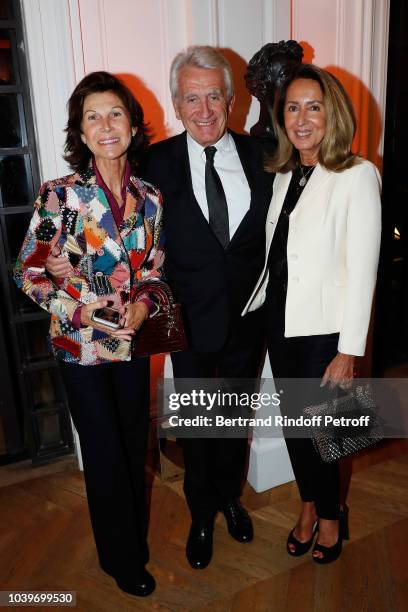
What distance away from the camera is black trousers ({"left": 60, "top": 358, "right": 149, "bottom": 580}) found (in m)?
1.88

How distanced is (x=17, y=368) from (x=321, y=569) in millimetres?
1820

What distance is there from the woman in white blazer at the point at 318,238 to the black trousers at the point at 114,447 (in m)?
0.57

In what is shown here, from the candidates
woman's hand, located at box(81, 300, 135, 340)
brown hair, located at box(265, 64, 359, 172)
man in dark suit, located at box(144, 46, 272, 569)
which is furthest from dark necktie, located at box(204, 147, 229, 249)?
woman's hand, located at box(81, 300, 135, 340)

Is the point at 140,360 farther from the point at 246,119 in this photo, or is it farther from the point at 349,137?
the point at 246,119

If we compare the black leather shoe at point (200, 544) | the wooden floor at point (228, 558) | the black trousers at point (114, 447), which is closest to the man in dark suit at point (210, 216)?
the black trousers at point (114, 447)

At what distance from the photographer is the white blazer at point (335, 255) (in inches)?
71.1

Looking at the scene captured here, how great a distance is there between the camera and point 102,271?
1.82 meters

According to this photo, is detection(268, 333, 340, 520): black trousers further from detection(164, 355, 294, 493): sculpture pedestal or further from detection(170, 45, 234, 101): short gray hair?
detection(170, 45, 234, 101): short gray hair

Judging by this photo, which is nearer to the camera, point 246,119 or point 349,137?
point 349,137

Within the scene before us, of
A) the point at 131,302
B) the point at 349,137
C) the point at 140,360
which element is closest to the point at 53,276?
the point at 131,302

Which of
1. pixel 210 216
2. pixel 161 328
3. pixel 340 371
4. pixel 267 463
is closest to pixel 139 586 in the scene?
pixel 267 463

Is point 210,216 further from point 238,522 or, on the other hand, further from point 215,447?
point 238,522

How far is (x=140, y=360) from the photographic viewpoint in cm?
198

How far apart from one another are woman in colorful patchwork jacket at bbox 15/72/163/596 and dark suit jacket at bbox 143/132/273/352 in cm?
10
